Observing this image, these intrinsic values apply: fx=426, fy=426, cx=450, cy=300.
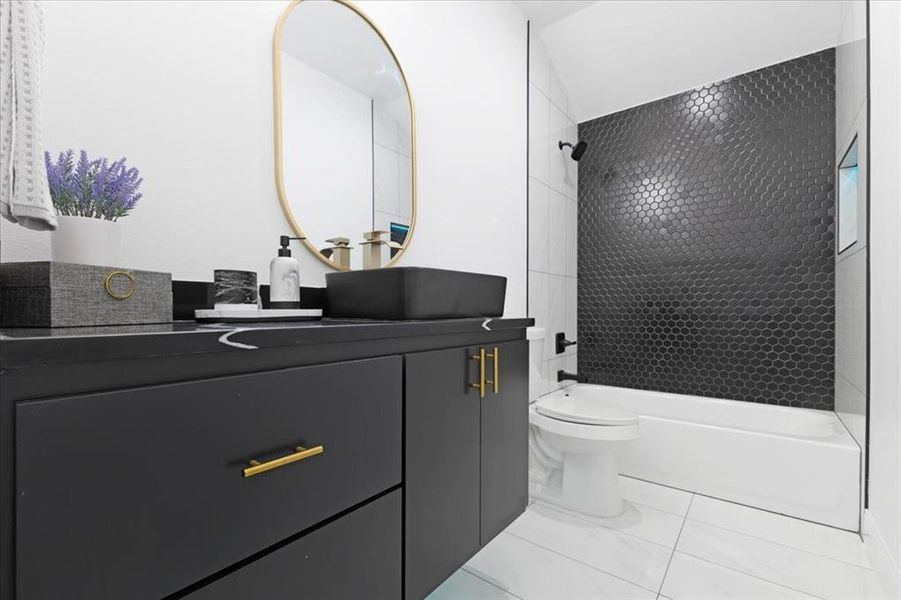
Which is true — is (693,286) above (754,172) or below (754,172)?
below

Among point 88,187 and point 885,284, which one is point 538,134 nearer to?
point 885,284

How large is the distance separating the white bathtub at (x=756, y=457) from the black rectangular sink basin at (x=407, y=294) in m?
1.66

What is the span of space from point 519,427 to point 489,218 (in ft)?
3.75

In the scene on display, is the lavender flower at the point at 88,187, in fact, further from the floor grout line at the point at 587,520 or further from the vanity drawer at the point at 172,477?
the floor grout line at the point at 587,520

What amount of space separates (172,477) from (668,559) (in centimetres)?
181

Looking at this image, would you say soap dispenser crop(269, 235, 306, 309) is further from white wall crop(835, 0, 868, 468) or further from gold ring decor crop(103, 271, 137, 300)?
white wall crop(835, 0, 868, 468)

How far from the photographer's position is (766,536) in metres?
1.83

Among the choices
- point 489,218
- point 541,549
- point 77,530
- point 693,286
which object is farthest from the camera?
point 693,286

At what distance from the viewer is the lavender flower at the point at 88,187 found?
2.53 ft

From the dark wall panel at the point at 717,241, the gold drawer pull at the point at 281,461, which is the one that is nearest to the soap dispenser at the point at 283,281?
the gold drawer pull at the point at 281,461

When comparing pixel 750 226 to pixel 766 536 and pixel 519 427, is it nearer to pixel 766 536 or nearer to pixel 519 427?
pixel 766 536


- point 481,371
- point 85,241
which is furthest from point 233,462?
point 481,371

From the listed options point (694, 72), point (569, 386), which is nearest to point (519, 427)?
point (569, 386)

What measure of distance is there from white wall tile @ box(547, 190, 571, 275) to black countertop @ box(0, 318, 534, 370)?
2100 millimetres
